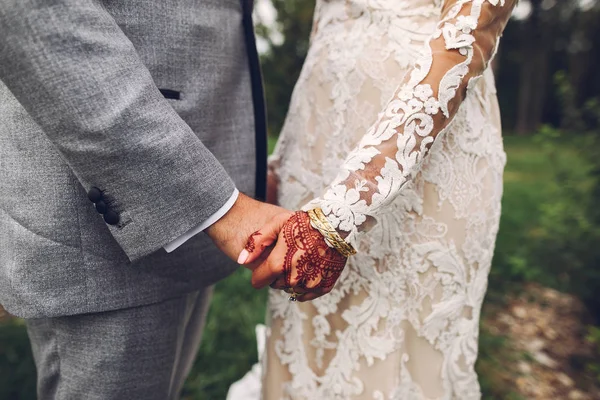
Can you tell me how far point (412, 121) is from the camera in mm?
975

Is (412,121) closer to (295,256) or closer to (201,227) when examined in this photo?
(295,256)

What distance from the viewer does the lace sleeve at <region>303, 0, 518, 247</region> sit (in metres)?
0.95

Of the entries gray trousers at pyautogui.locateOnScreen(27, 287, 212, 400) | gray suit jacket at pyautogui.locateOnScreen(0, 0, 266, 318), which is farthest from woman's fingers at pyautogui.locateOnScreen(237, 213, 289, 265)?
gray trousers at pyautogui.locateOnScreen(27, 287, 212, 400)

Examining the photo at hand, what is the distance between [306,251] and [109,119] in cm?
44

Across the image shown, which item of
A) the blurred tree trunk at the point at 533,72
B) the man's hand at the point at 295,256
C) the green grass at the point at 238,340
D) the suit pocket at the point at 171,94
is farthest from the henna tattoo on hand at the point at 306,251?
the blurred tree trunk at the point at 533,72

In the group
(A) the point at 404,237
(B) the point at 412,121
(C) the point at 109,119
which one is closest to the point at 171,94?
(C) the point at 109,119

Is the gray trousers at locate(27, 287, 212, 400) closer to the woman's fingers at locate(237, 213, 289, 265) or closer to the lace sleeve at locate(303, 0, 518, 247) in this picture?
the woman's fingers at locate(237, 213, 289, 265)

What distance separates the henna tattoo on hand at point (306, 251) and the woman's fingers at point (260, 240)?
26mm

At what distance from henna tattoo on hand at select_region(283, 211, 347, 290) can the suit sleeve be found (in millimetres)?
158

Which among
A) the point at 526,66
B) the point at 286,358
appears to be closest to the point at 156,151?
the point at 286,358

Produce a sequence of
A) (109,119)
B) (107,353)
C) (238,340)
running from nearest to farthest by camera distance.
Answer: (109,119)
(107,353)
(238,340)

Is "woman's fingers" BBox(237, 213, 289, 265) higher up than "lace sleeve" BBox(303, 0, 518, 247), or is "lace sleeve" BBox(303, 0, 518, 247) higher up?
"lace sleeve" BBox(303, 0, 518, 247)

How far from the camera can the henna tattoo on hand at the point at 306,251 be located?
3.03 feet

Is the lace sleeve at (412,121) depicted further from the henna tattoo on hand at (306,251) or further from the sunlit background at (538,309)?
the sunlit background at (538,309)
